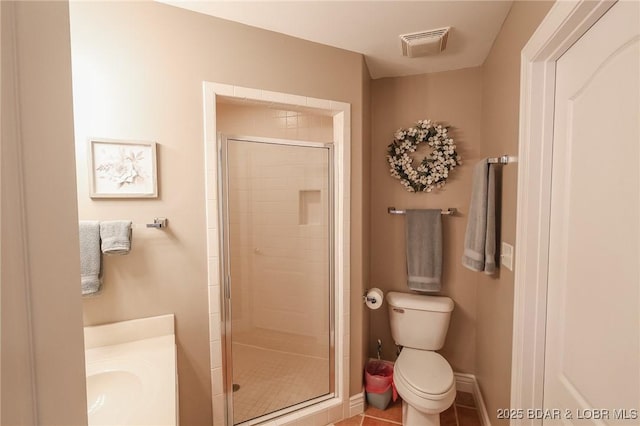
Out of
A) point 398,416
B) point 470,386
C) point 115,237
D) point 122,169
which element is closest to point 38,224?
point 115,237

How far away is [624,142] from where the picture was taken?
2.24 ft

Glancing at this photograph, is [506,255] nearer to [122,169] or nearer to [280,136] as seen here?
[280,136]

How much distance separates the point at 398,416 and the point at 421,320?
0.65 meters

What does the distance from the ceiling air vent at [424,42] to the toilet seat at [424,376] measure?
1.97 meters

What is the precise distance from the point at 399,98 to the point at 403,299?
1.52 meters

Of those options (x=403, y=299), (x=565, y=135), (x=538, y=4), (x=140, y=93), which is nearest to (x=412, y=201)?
(x=403, y=299)

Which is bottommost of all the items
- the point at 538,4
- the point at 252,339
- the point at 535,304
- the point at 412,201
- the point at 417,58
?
the point at 252,339

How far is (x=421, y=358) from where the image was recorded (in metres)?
1.75

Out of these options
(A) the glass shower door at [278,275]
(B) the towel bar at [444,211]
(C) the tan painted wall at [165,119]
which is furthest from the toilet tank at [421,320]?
(C) the tan painted wall at [165,119]

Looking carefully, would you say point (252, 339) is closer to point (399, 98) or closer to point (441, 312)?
point (441, 312)

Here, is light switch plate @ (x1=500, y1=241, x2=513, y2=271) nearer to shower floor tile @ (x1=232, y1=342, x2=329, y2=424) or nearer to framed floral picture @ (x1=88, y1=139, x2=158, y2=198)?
shower floor tile @ (x1=232, y1=342, x2=329, y2=424)

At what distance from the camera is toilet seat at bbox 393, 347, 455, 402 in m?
1.46

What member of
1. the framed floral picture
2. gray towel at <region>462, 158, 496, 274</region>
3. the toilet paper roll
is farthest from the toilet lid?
the framed floral picture

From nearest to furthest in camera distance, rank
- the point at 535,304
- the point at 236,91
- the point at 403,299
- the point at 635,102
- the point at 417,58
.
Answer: the point at 635,102 < the point at 535,304 < the point at 236,91 < the point at 417,58 < the point at 403,299
